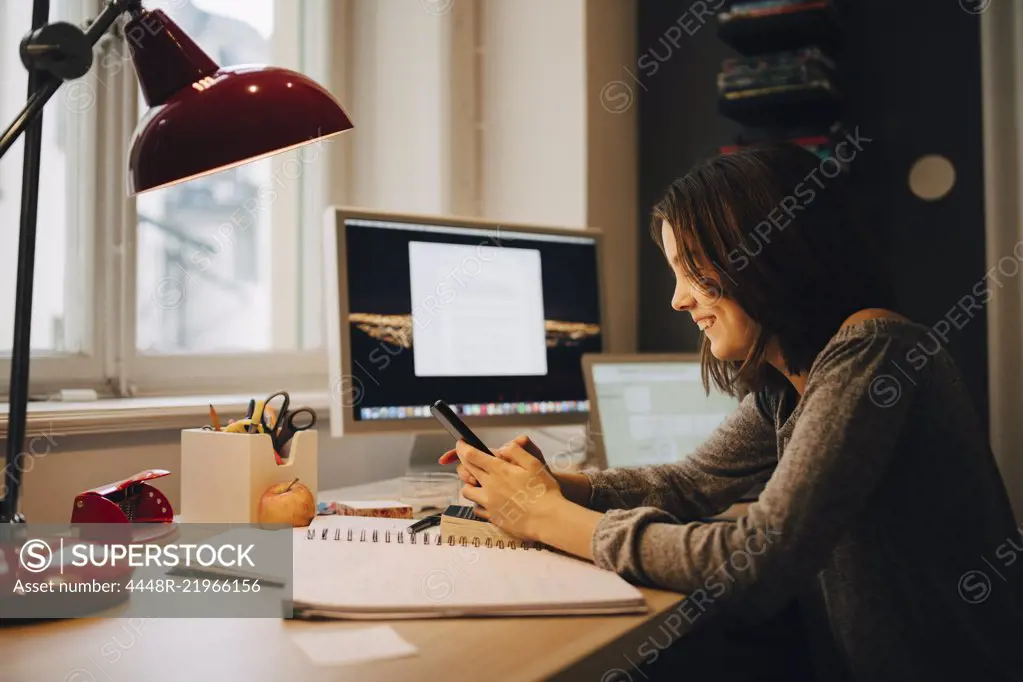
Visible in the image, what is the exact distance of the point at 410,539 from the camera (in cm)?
96

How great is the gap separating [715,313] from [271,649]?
1.97 feet

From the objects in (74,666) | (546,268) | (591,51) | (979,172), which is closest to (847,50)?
(979,172)

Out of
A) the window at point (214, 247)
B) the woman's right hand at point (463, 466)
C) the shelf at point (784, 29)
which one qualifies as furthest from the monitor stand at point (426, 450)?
the shelf at point (784, 29)

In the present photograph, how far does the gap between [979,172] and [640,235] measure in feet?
2.48

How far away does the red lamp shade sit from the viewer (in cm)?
80

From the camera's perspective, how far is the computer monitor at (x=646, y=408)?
1.53 m

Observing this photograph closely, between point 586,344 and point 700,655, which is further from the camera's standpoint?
point 586,344

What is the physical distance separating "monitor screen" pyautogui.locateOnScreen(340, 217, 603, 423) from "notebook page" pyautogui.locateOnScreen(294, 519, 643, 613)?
1.58 ft

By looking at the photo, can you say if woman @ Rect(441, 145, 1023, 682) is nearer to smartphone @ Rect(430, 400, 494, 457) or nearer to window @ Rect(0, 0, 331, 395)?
smartphone @ Rect(430, 400, 494, 457)

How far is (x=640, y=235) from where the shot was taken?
7.04ft

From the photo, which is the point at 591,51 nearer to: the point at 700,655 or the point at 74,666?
the point at 700,655

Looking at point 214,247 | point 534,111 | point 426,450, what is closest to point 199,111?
point 426,450

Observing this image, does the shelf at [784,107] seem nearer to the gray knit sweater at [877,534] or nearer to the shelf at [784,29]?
the shelf at [784,29]

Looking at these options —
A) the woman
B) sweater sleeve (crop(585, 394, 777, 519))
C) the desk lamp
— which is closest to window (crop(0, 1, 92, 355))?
the desk lamp
